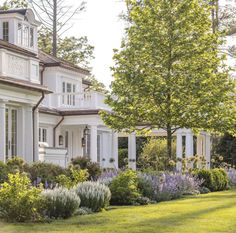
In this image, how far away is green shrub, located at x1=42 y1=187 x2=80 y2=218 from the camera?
12875mm

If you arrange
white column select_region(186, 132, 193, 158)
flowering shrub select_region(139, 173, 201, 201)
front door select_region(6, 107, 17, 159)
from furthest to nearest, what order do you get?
1. white column select_region(186, 132, 193, 158)
2. front door select_region(6, 107, 17, 159)
3. flowering shrub select_region(139, 173, 201, 201)

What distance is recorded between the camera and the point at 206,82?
23.7m

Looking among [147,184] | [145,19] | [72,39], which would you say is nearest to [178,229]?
[147,184]

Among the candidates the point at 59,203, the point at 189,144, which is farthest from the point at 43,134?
the point at 59,203

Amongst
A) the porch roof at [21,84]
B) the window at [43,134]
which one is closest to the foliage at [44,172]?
the porch roof at [21,84]

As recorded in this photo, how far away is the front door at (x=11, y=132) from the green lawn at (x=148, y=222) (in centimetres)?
855

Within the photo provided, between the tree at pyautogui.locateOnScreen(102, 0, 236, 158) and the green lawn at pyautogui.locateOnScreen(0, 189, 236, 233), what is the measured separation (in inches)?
339

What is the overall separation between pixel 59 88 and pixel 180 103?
11.9 metres

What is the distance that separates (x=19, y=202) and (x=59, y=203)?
0.93m

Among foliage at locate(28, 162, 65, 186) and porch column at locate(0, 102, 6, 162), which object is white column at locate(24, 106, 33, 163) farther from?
foliage at locate(28, 162, 65, 186)

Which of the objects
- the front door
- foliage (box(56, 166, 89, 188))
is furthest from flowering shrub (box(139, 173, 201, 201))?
the front door

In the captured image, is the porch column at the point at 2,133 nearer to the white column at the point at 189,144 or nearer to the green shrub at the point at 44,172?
the green shrub at the point at 44,172

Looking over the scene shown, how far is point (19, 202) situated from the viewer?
12.3m

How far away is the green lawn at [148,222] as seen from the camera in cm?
1131
